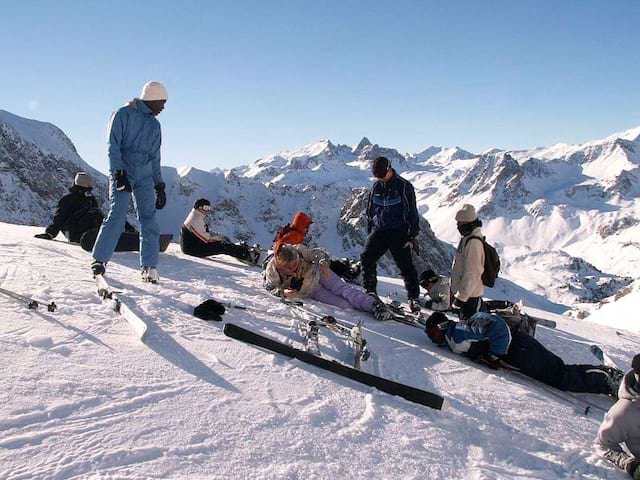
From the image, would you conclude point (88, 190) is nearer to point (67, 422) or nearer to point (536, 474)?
point (67, 422)

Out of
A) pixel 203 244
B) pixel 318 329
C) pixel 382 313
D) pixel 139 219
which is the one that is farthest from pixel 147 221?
pixel 203 244

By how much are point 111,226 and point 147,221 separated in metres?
0.44

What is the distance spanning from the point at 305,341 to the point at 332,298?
216 cm

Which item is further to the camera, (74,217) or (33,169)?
(33,169)

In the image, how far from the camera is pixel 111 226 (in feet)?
20.8

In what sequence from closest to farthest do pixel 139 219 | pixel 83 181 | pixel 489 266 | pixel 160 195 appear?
pixel 489 266 < pixel 139 219 < pixel 160 195 < pixel 83 181

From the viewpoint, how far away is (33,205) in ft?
377

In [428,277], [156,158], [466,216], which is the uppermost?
[466,216]

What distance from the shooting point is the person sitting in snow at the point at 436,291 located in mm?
8023

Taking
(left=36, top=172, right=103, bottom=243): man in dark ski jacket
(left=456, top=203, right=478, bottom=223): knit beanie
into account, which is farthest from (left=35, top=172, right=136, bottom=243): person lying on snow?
(left=456, top=203, right=478, bottom=223): knit beanie

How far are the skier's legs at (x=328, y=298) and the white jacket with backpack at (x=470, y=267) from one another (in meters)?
1.47

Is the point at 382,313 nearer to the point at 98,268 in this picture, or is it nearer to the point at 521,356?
the point at 521,356

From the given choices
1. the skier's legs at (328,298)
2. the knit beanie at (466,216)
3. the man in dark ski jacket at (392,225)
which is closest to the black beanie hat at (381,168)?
the man in dark ski jacket at (392,225)

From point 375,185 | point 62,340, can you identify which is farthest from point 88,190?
point 62,340
